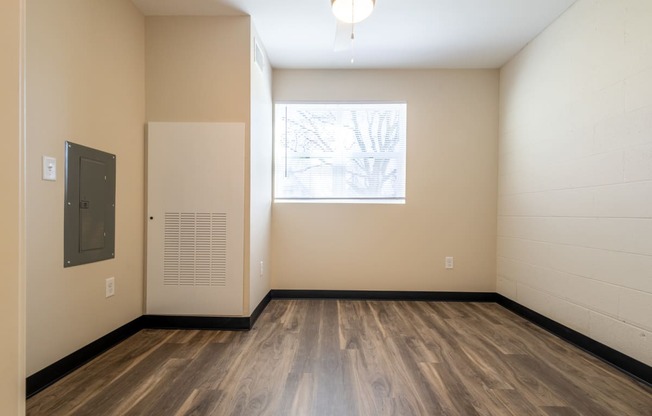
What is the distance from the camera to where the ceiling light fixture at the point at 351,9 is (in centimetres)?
191

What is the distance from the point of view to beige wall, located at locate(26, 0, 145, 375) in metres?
1.74

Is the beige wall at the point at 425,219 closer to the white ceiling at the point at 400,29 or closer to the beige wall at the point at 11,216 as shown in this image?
the white ceiling at the point at 400,29

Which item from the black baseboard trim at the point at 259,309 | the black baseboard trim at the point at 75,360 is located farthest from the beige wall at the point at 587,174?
the black baseboard trim at the point at 75,360

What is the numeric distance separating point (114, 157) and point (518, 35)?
12.0 feet

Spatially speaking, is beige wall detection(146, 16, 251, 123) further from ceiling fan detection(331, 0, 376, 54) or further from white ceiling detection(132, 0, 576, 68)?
ceiling fan detection(331, 0, 376, 54)

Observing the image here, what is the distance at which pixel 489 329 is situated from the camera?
9.21 feet

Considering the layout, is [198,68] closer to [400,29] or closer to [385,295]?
[400,29]

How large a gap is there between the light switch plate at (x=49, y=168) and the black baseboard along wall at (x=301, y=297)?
3.50 feet

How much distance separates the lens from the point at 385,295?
3748 mm

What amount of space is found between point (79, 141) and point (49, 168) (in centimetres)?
30

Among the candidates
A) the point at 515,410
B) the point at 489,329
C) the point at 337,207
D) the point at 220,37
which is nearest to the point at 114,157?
the point at 220,37

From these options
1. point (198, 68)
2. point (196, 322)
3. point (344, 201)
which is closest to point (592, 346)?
point (344, 201)

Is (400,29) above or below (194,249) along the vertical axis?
above

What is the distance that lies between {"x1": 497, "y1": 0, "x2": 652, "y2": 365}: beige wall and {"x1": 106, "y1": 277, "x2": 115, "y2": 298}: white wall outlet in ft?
11.5
